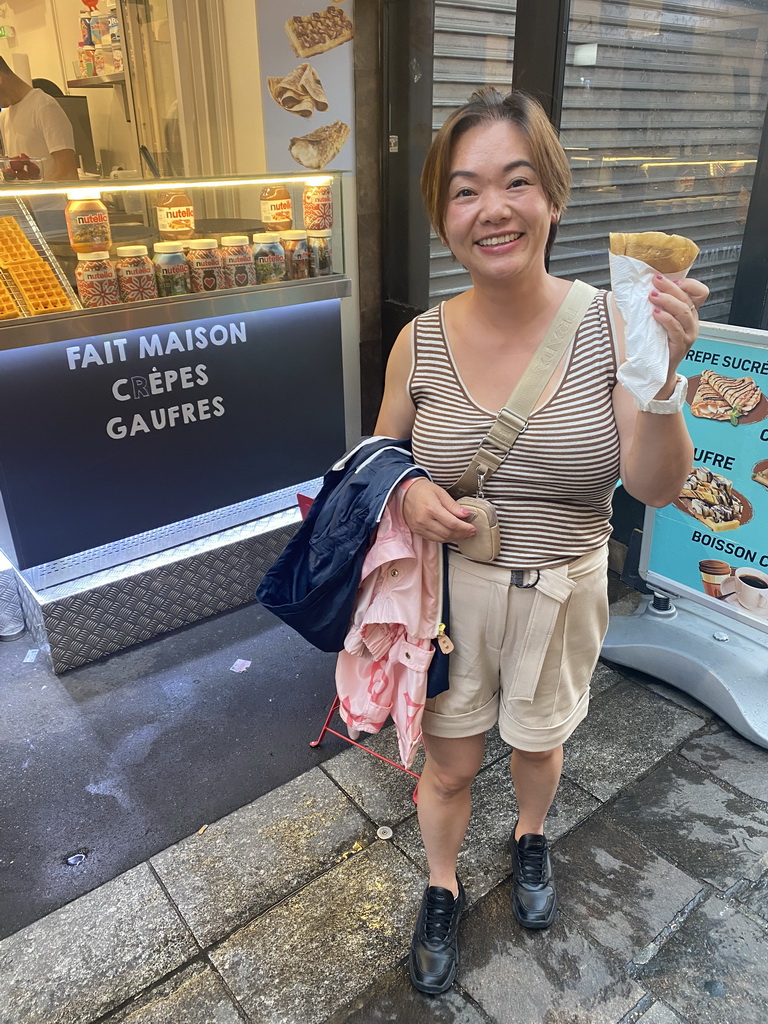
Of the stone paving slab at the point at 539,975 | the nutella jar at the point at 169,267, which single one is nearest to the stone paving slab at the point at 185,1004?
the stone paving slab at the point at 539,975

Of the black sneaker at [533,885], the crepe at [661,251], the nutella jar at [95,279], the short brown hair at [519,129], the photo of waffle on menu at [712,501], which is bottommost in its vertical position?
the black sneaker at [533,885]

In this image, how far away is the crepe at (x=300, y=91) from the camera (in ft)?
13.8

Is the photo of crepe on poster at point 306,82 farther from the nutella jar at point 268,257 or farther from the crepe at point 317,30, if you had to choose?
the nutella jar at point 268,257

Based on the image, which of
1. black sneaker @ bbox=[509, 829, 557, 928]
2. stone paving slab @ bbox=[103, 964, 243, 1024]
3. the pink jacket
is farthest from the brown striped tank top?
stone paving slab @ bbox=[103, 964, 243, 1024]

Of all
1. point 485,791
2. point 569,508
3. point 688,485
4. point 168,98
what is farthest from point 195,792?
point 168,98

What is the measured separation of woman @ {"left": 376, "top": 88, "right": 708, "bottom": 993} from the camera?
1562mm

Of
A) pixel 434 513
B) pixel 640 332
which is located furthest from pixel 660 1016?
pixel 640 332

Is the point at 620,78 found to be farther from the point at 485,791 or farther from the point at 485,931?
the point at 485,931

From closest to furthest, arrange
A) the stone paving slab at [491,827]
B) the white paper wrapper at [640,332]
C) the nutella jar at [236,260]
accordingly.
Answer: the white paper wrapper at [640,332]
the stone paving slab at [491,827]
the nutella jar at [236,260]

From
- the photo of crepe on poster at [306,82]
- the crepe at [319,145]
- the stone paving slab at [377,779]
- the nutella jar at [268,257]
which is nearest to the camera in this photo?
the stone paving slab at [377,779]

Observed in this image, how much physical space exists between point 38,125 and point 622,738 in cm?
510

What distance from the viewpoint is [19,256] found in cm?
312

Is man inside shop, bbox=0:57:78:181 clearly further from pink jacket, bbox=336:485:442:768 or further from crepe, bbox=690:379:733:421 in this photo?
pink jacket, bbox=336:485:442:768

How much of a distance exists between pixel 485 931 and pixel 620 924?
39cm
